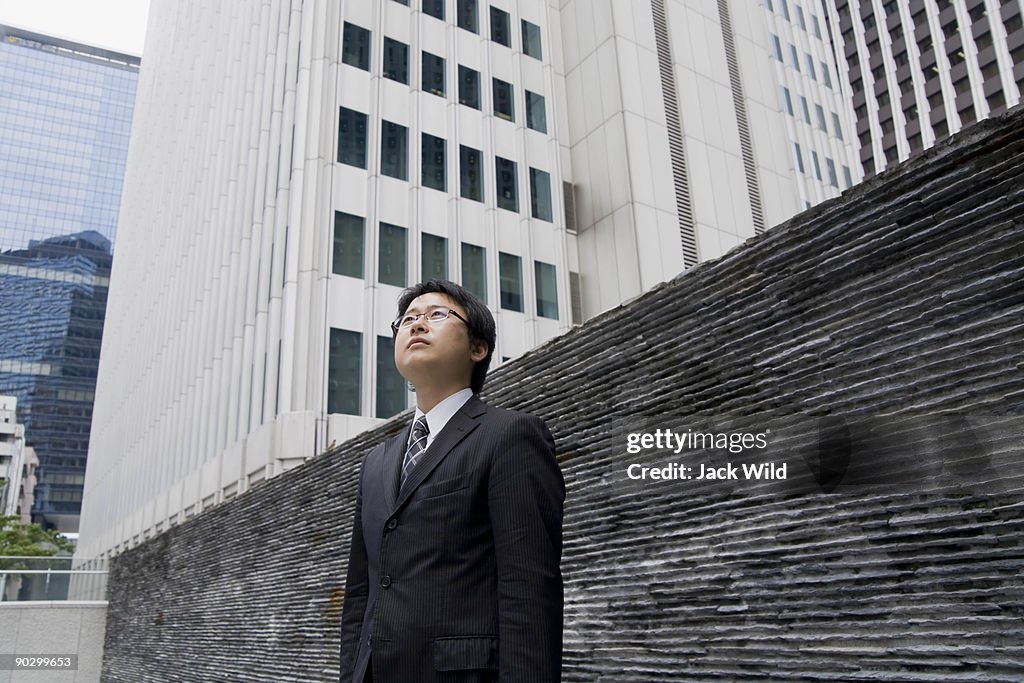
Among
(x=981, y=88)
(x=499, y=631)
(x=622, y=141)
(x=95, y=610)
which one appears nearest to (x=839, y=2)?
(x=981, y=88)

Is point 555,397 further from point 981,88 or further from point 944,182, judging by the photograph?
point 981,88

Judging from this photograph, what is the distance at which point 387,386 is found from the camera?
17.9 meters

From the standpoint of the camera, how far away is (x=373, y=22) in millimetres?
21219

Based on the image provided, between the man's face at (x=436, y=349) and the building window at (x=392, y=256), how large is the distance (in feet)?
53.3

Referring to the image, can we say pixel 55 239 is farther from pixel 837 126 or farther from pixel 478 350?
pixel 478 350

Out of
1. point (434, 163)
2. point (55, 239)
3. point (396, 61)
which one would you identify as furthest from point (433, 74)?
point (55, 239)

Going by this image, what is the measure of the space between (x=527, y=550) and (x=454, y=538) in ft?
0.84

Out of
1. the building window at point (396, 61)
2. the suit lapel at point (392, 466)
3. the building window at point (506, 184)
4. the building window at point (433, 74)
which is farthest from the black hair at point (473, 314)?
the building window at point (433, 74)

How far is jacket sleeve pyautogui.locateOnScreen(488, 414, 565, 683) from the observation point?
2.20 m

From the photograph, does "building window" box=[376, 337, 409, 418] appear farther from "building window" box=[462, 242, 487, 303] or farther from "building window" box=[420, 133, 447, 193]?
"building window" box=[420, 133, 447, 193]

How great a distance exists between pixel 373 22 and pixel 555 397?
60.4ft

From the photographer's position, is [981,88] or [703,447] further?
[981,88]

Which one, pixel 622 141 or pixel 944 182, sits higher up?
pixel 622 141

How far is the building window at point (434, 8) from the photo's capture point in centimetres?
2247
